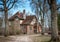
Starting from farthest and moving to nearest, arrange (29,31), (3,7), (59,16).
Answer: (29,31), (59,16), (3,7)

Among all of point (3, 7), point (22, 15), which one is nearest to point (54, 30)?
point (3, 7)

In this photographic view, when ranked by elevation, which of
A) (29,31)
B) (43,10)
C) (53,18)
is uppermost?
(43,10)

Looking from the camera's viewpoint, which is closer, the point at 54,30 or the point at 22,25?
the point at 54,30

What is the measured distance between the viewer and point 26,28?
171 feet

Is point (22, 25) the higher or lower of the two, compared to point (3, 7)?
lower

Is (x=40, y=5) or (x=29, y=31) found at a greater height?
(x=40, y=5)

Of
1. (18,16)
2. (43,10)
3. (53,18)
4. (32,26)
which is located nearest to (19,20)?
(18,16)

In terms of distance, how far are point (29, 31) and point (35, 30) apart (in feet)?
13.1

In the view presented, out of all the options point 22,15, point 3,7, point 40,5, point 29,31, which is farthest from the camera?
point 22,15

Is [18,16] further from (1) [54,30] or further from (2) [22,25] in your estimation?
(1) [54,30]

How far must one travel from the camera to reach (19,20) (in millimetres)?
52750

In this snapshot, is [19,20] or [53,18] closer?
[53,18]

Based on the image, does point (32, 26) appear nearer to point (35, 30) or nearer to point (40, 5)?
point (35, 30)

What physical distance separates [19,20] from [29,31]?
5.43 metres
